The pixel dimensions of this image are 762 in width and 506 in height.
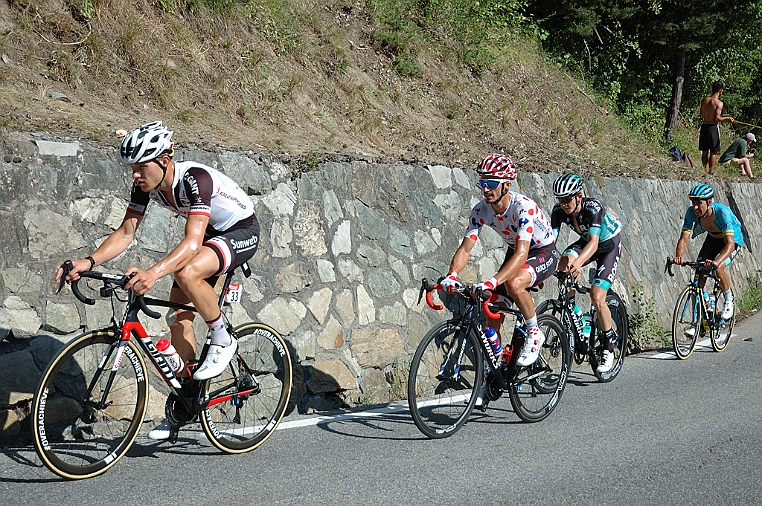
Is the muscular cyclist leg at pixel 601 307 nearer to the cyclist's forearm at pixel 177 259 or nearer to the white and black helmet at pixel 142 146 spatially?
the cyclist's forearm at pixel 177 259

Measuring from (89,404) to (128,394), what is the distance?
239 millimetres

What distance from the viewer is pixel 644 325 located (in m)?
10.7

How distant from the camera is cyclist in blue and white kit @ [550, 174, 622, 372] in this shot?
7656 mm

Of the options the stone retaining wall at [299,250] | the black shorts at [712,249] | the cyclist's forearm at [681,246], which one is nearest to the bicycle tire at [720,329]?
the black shorts at [712,249]

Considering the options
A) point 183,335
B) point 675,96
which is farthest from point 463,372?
point 675,96

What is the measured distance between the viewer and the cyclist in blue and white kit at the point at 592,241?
7656mm

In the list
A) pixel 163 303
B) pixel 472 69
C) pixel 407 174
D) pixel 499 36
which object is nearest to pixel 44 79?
pixel 407 174

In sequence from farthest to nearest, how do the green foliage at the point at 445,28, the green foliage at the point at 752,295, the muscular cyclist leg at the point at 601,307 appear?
the green foliage at the point at 445,28 → the green foliage at the point at 752,295 → the muscular cyclist leg at the point at 601,307

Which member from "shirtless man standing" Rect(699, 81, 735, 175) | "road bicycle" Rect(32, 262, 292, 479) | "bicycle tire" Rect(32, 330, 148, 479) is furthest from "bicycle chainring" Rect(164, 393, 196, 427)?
"shirtless man standing" Rect(699, 81, 735, 175)

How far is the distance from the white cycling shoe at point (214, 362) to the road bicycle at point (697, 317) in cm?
633

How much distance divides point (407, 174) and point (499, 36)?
414 inches

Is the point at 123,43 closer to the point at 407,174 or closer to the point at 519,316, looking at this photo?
the point at 407,174

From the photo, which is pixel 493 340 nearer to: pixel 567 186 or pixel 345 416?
pixel 345 416

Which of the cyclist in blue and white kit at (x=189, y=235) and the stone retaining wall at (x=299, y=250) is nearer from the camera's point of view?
the cyclist in blue and white kit at (x=189, y=235)
